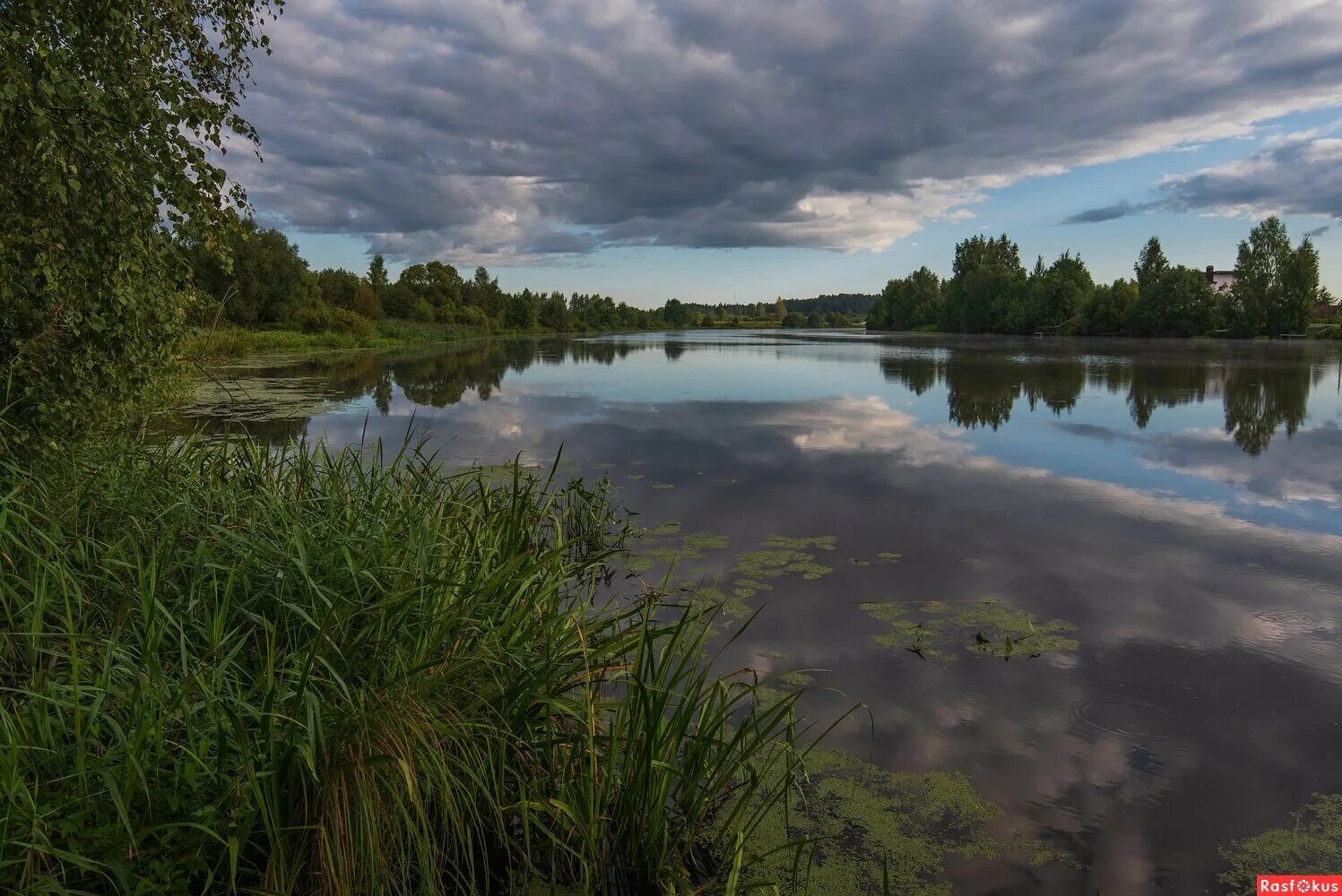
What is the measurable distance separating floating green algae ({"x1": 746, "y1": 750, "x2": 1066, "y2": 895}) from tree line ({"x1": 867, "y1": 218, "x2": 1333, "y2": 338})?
8320 centimetres

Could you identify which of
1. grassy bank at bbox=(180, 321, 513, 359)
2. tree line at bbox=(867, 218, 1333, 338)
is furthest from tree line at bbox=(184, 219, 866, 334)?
tree line at bbox=(867, 218, 1333, 338)

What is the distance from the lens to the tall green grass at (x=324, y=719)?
235 centimetres

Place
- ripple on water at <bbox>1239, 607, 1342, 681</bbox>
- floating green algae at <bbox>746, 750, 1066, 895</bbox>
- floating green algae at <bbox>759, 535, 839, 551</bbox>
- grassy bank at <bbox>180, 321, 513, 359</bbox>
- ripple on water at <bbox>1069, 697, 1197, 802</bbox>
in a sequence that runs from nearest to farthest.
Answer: floating green algae at <bbox>746, 750, 1066, 895</bbox>, ripple on water at <bbox>1069, 697, 1197, 802</bbox>, ripple on water at <bbox>1239, 607, 1342, 681</bbox>, floating green algae at <bbox>759, 535, 839, 551</bbox>, grassy bank at <bbox>180, 321, 513, 359</bbox>

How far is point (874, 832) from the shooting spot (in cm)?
366

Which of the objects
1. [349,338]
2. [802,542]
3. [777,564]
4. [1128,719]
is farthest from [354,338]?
[1128,719]

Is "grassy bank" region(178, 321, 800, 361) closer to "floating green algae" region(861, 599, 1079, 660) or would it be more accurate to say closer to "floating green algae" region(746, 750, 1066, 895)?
"floating green algae" region(861, 599, 1079, 660)

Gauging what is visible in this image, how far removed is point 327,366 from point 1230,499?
109 ft

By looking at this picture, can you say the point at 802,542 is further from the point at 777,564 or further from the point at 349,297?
the point at 349,297

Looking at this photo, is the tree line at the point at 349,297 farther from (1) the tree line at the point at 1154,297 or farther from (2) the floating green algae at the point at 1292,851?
(1) the tree line at the point at 1154,297

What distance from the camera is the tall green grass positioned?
2346 millimetres

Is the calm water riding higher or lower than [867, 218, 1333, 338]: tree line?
lower

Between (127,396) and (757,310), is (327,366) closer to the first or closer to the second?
(127,396)

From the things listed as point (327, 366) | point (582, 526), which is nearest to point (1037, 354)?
point (327, 366)

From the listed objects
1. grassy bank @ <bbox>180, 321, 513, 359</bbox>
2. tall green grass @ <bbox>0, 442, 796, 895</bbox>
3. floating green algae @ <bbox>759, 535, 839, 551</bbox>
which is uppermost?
grassy bank @ <bbox>180, 321, 513, 359</bbox>
